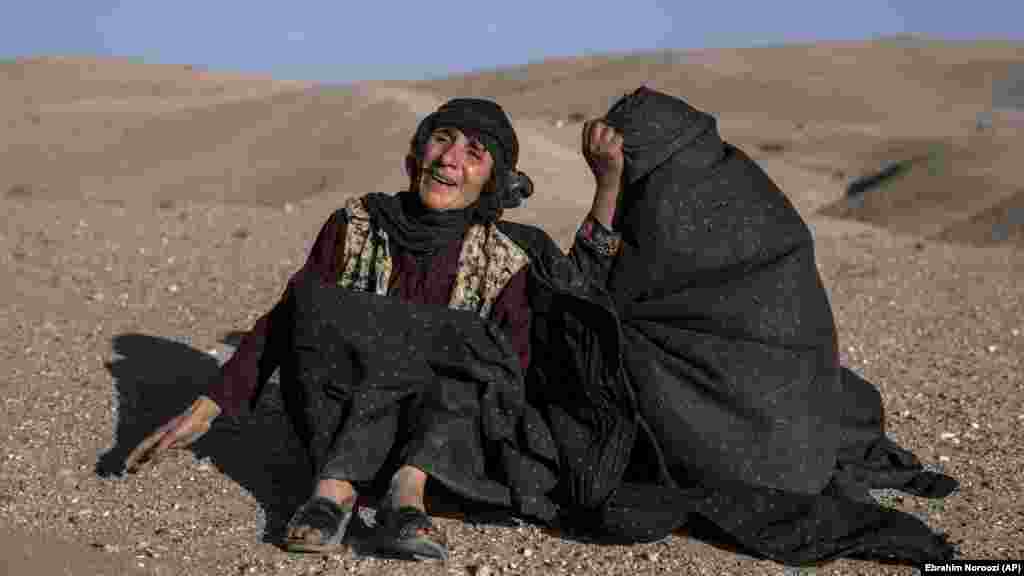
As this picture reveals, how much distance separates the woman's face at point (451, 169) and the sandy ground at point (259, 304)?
100cm

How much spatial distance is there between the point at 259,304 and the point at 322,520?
15.2 ft

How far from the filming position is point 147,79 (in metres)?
39.4

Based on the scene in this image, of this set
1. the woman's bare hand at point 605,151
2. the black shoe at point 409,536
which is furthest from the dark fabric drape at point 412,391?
the woman's bare hand at point 605,151

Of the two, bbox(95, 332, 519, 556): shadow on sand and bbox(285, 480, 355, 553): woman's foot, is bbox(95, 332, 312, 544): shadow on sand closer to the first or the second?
Result: bbox(95, 332, 519, 556): shadow on sand

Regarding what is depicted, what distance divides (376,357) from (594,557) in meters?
0.87

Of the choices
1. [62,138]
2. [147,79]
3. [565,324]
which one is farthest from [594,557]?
[147,79]

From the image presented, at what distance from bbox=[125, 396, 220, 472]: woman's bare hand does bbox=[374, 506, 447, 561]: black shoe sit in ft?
2.39

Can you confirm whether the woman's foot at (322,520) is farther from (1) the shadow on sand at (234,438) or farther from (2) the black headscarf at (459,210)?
(2) the black headscarf at (459,210)

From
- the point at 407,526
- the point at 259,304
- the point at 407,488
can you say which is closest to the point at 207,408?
the point at 407,488

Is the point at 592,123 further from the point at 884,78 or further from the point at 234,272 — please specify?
the point at 884,78

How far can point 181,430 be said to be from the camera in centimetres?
432

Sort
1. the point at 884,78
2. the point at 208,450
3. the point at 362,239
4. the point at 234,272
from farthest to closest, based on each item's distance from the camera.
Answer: the point at 884,78 < the point at 234,272 < the point at 208,450 < the point at 362,239

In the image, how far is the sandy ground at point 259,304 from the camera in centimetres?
420

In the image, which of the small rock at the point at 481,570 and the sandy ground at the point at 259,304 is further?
the sandy ground at the point at 259,304
